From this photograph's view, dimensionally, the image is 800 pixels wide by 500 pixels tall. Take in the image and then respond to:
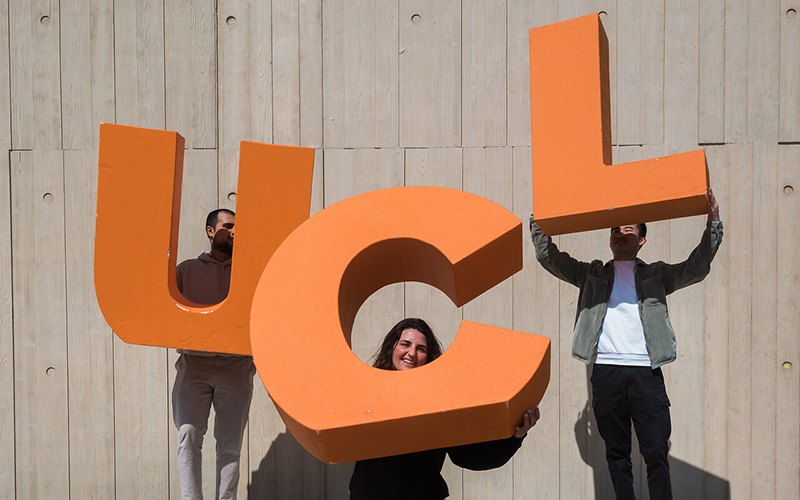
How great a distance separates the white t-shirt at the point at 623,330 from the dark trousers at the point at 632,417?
1.7 inches

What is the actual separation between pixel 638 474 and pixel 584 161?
234cm

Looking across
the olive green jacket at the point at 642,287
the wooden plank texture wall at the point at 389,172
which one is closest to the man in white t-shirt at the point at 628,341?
the olive green jacket at the point at 642,287

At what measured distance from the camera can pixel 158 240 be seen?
267 centimetres

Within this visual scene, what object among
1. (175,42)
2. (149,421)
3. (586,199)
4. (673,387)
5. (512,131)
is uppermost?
(175,42)

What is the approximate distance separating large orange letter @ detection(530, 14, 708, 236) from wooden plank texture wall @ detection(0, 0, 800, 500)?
1.29m

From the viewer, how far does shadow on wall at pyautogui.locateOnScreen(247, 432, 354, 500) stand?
390cm

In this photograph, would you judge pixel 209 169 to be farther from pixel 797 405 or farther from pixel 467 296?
pixel 797 405

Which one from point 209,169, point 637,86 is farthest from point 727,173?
point 209,169

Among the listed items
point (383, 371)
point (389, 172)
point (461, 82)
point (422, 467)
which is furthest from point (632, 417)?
point (461, 82)

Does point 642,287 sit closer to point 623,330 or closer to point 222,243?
point 623,330

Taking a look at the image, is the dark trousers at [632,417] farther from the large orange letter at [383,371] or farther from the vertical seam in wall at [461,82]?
the vertical seam in wall at [461,82]

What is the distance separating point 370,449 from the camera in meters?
2.04

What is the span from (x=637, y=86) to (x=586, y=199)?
1.83 meters

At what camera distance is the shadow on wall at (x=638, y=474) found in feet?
12.4
